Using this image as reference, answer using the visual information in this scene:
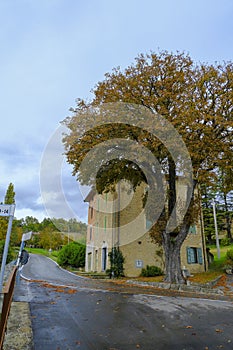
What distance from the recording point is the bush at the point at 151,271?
1771 centimetres

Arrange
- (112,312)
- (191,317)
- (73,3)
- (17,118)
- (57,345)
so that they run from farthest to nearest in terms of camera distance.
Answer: (17,118), (73,3), (112,312), (191,317), (57,345)

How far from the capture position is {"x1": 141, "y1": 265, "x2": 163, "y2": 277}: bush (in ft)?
58.1

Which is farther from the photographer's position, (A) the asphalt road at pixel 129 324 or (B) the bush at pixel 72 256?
(B) the bush at pixel 72 256

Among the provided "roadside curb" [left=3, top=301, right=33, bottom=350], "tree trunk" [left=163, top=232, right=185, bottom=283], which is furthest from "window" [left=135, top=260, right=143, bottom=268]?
"roadside curb" [left=3, top=301, right=33, bottom=350]

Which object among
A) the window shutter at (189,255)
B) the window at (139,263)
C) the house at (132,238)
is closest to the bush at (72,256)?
the house at (132,238)

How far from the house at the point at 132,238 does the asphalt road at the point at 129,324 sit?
10.9 m

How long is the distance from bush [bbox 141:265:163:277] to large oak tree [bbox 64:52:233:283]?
208 inches

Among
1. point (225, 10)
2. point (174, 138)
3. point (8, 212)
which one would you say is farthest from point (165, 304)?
point (225, 10)

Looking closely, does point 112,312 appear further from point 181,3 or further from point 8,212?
point 181,3

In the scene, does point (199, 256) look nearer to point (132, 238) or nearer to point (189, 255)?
point (189, 255)

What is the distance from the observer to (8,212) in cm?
488

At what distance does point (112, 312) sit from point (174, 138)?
7009mm

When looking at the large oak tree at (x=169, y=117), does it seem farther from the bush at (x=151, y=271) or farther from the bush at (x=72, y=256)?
the bush at (x=72, y=256)

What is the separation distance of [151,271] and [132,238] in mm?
2631
